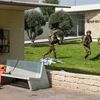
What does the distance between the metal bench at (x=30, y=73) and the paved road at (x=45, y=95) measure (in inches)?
11.2

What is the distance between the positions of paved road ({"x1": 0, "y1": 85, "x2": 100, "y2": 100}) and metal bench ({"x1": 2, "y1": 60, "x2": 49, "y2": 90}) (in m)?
0.29

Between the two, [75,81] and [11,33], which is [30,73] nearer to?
[75,81]

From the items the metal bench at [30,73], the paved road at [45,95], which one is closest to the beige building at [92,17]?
the metal bench at [30,73]

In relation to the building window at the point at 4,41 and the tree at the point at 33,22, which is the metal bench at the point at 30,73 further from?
the tree at the point at 33,22

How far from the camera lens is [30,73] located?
44.9 feet

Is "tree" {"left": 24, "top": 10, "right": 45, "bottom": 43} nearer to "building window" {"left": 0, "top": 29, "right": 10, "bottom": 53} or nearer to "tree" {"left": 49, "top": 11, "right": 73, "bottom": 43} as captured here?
"tree" {"left": 49, "top": 11, "right": 73, "bottom": 43}

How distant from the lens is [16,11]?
54.3ft

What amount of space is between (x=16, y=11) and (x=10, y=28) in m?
0.72

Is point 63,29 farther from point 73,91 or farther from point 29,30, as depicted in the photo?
point 73,91

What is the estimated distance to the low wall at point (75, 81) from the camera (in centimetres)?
1167

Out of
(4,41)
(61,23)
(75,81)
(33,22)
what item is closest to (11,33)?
(4,41)

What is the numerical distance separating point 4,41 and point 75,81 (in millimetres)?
5008

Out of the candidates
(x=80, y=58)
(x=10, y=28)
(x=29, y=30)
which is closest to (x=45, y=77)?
(x=10, y=28)

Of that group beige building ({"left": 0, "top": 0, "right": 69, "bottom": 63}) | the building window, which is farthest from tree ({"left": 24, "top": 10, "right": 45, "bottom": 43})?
the building window
